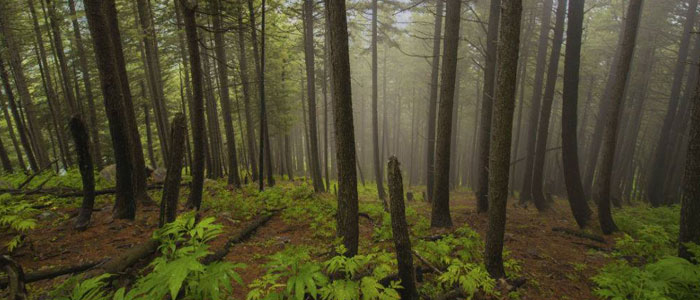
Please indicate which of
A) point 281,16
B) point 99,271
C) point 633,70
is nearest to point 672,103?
point 633,70

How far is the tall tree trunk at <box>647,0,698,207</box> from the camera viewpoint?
1484 centimetres

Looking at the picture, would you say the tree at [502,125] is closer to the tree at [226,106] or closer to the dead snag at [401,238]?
the dead snag at [401,238]

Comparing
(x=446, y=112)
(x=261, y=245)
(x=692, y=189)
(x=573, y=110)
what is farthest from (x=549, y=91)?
(x=261, y=245)

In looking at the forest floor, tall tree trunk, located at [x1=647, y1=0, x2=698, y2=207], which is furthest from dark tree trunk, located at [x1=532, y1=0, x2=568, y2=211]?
tall tree trunk, located at [x1=647, y1=0, x2=698, y2=207]

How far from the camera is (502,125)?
5094mm

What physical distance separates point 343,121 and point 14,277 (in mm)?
4241

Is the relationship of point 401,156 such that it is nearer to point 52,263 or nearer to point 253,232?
point 253,232

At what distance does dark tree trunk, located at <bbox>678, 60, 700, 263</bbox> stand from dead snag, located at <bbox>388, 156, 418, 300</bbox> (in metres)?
5.76

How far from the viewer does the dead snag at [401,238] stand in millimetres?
4121

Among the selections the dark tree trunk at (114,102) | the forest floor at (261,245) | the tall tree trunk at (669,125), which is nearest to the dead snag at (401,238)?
the forest floor at (261,245)

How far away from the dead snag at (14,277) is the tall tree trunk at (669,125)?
889 inches

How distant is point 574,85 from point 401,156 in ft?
111

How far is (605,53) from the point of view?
2264 cm

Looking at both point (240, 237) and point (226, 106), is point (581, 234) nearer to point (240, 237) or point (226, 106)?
point (240, 237)
